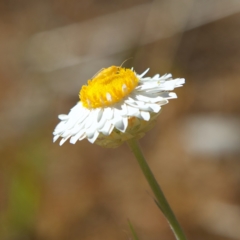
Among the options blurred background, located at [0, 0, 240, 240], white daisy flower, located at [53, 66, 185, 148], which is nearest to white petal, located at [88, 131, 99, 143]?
white daisy flower, located at [53, 66, 185, 148]

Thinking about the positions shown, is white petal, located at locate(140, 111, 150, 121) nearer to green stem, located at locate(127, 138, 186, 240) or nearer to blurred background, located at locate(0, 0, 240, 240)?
green stem, located at locate(127, 138, 186, 240)

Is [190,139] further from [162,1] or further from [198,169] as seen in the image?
[162,1]

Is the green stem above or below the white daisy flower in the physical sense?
below

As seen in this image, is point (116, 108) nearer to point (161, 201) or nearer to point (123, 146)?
point (161, 201)

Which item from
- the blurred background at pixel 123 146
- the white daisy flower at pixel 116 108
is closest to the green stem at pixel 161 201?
the white daisy flower at pixel 116 108

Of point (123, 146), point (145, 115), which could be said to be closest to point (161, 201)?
point (145, 115)

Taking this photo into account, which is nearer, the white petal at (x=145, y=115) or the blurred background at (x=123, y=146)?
the white petal at (x=145, y=115)

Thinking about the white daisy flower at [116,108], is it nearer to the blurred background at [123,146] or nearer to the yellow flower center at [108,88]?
the yellow flower center at [108,88]
